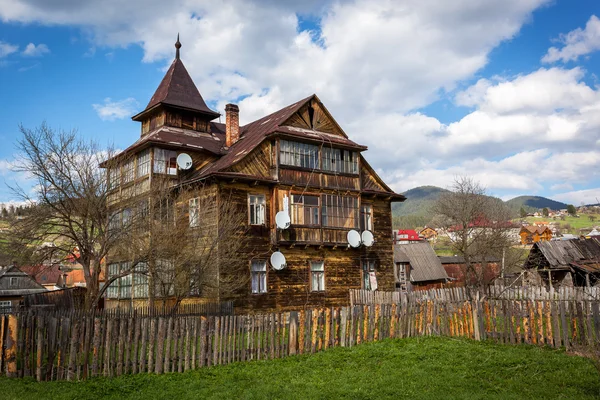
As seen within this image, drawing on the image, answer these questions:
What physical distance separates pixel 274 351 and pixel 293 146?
48.2 feet

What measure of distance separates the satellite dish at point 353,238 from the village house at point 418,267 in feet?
72.8

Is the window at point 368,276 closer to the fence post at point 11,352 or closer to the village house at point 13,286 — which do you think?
the fence post at point 11,352

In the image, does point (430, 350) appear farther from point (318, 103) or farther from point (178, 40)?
point (178, 40)

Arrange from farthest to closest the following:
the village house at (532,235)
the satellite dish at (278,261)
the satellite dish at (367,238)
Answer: the village house at (532,235), the satellite dish at (367,238), the satellite dish at (278,261)

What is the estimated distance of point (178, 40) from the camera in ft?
109

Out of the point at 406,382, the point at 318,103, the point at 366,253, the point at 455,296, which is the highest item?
the point at 318,103

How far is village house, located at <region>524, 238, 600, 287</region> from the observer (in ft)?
114

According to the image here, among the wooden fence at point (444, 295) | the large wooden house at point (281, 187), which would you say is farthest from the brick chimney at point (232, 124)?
the wooden fence at point (444, 295)

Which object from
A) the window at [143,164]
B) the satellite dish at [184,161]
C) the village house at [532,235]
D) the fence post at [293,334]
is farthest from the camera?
the village house at [532,235]

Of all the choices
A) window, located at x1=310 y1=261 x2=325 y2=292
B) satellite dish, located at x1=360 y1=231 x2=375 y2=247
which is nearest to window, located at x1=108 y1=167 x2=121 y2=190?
window, located at x1=310 y1=261 x2=325 y2=292

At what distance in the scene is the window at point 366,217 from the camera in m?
29.8

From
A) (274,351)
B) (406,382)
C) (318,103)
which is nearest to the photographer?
(406,382)

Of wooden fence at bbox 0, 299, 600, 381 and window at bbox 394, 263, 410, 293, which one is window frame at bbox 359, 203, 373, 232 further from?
window at bbox 394, 263, 410, 293

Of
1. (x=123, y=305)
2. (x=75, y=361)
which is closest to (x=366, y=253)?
(x=123, y=305)
